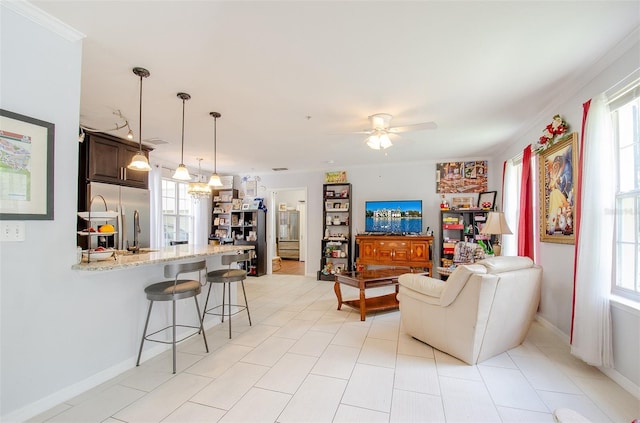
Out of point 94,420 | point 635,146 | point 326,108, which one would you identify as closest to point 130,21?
point 326,108

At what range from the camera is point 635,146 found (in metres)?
2.21

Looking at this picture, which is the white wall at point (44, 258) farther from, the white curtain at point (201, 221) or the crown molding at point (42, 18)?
the white curtain at point (201, 221)

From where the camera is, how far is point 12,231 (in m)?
1.73

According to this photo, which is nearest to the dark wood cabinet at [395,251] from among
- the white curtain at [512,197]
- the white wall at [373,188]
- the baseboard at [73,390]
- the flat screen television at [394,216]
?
the flat screen television at [394,216]

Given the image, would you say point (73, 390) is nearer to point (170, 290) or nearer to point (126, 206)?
point (170, 290)

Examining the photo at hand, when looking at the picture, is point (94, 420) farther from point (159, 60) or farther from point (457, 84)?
point (457, 84)

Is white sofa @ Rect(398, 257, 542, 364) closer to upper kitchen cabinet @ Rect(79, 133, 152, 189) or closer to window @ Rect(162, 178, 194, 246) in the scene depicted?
upper kitchen cabinet @ Rect(79, 133, 152, 189)

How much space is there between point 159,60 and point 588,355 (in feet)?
13.8

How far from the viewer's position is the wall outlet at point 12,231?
1.70 metres

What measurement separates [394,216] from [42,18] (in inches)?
219

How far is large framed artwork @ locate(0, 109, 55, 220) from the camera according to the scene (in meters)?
1.72

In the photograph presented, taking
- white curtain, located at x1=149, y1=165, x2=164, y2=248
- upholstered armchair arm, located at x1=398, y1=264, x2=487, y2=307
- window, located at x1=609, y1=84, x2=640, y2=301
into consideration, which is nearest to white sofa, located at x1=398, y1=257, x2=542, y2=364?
upholstered armchair arm, located at x1=398, y1=264, x2=487, y2=307

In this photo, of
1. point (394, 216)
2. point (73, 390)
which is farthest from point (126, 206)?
point (394, 216)

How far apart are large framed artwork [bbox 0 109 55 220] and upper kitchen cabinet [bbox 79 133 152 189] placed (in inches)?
87.6
